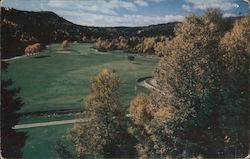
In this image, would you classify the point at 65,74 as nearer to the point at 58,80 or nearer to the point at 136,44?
the point at 58,80

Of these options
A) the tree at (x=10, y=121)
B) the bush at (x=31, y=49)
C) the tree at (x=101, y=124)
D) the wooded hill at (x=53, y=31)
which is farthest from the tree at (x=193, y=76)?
the tree at (x=10, y=121)

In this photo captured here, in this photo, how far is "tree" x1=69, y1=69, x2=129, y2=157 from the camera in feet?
52.4

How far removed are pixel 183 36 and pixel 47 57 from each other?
3544 millimetres

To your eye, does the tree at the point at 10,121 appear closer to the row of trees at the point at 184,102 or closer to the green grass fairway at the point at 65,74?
the green grass fairway at the point at 65,74

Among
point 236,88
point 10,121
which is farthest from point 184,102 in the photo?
point 10,121

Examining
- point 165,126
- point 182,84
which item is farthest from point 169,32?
point 165,126

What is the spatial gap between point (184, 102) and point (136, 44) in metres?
2.04

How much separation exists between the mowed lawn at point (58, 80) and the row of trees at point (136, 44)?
0.29 m

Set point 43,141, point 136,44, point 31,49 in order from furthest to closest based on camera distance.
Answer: point 136,44
point 31,49
point 43,141

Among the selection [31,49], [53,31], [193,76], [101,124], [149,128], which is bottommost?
[149,128]

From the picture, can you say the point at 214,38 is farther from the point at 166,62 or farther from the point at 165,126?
the point at 165,126

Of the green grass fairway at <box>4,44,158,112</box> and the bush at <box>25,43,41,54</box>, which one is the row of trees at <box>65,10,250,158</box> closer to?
the green grass fairway at <box>4,44,158,112</box>

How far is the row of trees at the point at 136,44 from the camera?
645 inches

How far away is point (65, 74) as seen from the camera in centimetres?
1611
